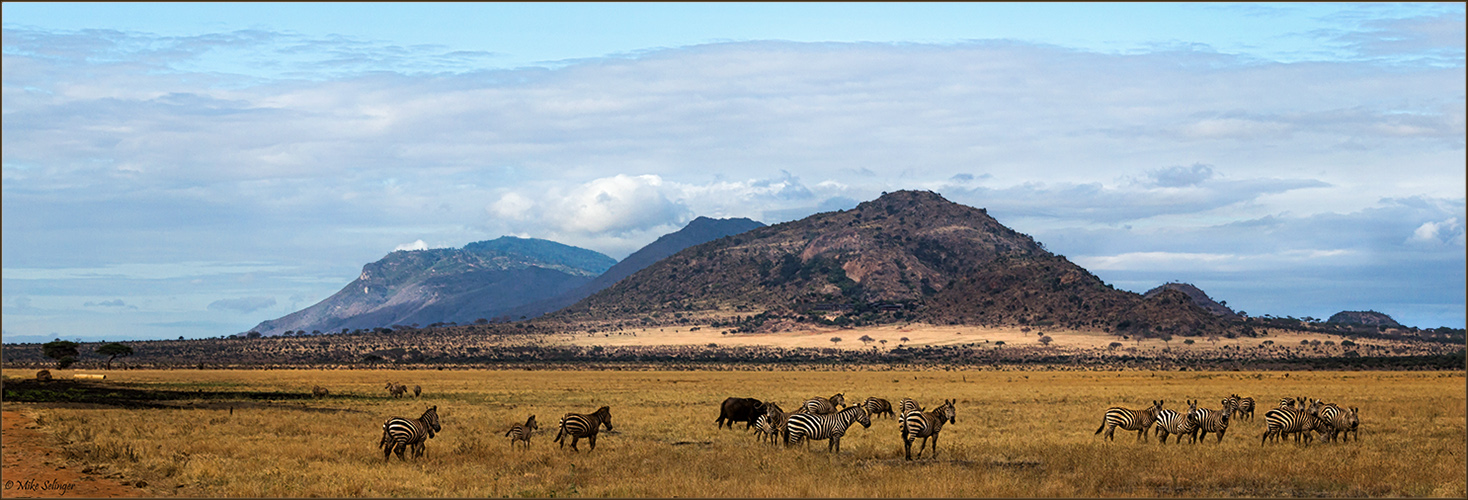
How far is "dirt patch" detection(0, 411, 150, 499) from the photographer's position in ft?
68.9

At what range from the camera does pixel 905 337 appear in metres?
177

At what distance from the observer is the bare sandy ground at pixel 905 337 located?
164 metres

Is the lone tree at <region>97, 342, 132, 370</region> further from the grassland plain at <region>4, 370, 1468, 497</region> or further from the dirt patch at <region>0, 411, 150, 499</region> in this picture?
the dirt patch at <region>0, 411, 150, 499</region>

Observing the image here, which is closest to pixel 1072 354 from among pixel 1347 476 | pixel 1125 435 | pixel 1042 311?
pixel 1042 311

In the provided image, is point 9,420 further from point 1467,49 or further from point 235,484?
point 1467,49

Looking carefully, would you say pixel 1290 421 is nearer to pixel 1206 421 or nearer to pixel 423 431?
pixel 1206 421

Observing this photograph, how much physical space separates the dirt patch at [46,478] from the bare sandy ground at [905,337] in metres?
145

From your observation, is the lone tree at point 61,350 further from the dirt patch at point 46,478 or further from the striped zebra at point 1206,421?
the striped zebra at point 1206,421

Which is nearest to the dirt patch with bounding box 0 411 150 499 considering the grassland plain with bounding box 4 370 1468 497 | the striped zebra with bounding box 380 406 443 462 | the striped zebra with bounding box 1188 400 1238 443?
the grassland plain with bounding box 4 370 1468 497

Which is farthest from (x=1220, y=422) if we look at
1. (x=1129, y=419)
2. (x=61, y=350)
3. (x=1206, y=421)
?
(x=61, y=350)

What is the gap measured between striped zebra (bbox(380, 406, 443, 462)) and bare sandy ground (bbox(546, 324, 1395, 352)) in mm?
143766

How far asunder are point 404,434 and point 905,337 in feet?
510

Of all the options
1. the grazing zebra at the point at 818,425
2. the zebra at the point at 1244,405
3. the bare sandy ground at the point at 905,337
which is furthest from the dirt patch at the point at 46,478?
the bare sandy ground at the point at 905,337

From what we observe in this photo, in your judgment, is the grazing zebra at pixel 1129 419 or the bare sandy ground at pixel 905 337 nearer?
the grazing zebra at pixel 1129 419
